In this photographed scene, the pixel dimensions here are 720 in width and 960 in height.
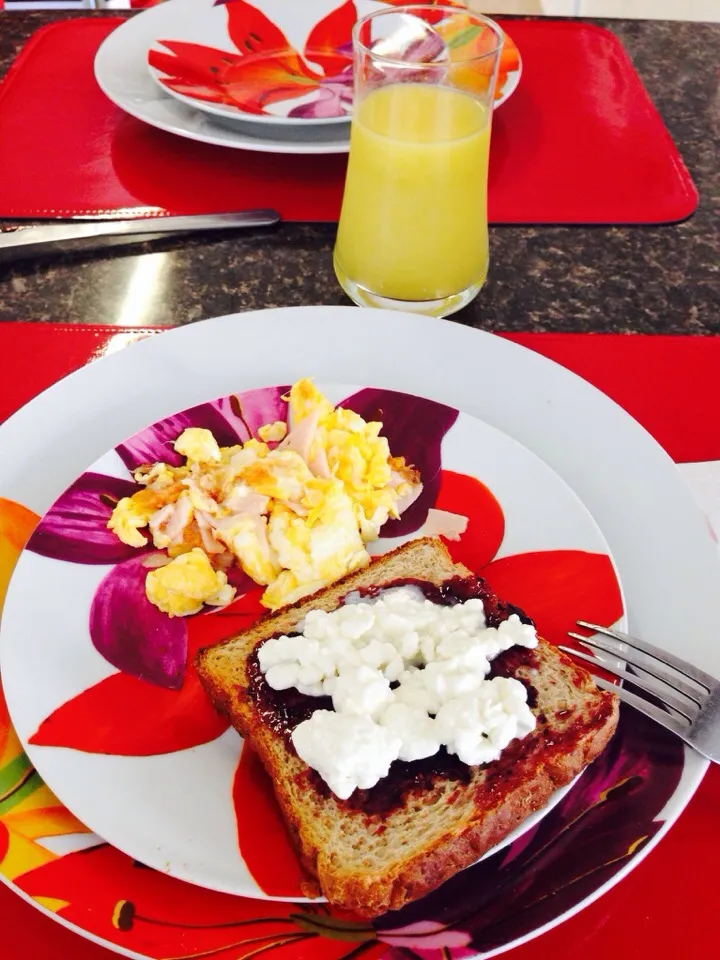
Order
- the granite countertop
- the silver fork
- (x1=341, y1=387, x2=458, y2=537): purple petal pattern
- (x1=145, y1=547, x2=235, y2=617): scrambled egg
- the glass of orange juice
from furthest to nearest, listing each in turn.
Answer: the granite countertop → the glass of orange juice → (x1=341, y1=387, x2=458, y2=537): purple petal pattern → (x1=145, y1=547, x2=235, y2=617): scrambled egg → the silver fork

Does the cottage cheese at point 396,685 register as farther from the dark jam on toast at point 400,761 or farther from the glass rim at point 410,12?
the glass rim at point 410,12

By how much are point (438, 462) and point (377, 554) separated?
0.43 feet

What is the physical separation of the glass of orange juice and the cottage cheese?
1.88 ft

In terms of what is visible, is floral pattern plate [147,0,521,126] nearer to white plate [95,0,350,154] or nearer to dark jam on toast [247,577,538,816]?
white plate [95,0,350,154]

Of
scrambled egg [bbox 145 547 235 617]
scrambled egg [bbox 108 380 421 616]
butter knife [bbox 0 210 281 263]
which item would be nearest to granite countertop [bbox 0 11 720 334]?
butter knife [bbox 0 210 281 263]

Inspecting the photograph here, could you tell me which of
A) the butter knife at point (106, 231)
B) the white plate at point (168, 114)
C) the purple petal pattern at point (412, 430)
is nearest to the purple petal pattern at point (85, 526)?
the purple petal pattern at point (412, 430)

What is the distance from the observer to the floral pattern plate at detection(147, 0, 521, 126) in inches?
59.5

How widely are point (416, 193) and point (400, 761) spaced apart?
760mm

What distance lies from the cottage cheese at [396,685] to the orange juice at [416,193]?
0.57m

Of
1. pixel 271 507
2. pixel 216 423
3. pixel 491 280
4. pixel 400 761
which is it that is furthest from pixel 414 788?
pixel 491 280

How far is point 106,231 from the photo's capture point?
1.41 m

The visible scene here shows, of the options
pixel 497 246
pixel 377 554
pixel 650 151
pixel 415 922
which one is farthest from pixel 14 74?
pixel 415 922

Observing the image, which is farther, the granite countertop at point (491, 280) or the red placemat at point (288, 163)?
the red placemat at point (288, 163)

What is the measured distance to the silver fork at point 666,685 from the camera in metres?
0.76
